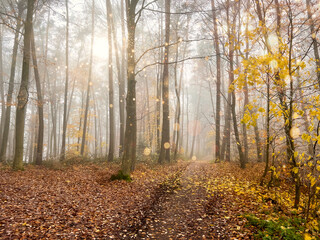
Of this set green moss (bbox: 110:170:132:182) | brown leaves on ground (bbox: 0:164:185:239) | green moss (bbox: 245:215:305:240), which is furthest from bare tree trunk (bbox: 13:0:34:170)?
green moss (bbox: 245:215:305:240)

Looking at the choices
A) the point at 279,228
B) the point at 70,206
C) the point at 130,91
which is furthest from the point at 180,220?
the point at 130,91

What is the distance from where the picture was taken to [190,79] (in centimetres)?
3425

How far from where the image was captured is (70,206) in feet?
19.3

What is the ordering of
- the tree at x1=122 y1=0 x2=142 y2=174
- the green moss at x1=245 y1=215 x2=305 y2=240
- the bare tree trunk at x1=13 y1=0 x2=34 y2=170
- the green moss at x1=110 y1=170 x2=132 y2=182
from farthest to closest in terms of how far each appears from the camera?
1. the bare tree trunk at x1=13 y1=0 x2=34 y2=170
2. the tree at x1=122 y1=0 x2=142 y2=174
3. the green moss at x1=110 y1=170 x2=132 y2=182
4. the green moss at x1=245 y1=215 x2=305 y2=240

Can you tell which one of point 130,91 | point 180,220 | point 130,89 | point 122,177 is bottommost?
point 180,220

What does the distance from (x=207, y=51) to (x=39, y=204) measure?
22.9m

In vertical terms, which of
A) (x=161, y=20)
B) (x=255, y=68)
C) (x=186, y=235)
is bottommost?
(x=186, y=235)

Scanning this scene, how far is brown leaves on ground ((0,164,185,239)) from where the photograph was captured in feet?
14.7

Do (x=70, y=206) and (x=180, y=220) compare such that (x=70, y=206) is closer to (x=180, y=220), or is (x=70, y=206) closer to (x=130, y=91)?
(x=180, y=220)

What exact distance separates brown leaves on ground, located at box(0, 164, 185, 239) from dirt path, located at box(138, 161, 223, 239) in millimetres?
450

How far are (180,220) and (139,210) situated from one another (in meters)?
1.32

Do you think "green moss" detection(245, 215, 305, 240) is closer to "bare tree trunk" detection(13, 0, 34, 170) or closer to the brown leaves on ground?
the brown leaves on ground

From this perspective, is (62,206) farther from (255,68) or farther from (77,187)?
(255,68)

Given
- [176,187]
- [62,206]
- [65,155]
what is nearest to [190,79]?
[65,155]
